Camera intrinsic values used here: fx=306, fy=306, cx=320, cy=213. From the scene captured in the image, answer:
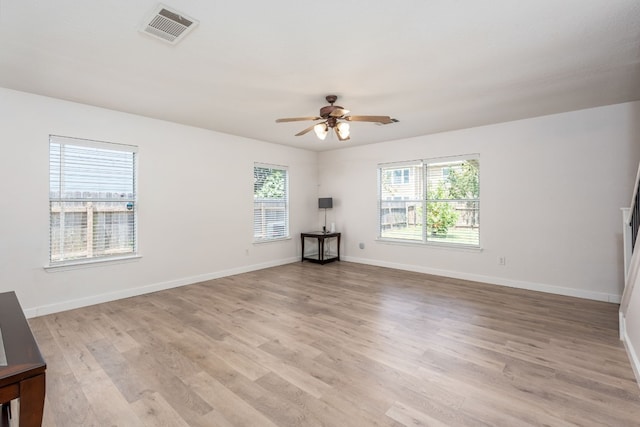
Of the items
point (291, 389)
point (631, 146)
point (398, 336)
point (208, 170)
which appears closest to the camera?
point (291, 389)

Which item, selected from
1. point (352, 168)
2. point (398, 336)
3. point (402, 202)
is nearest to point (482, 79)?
point (398, 336)

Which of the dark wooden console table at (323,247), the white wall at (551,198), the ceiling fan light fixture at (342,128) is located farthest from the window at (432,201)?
the ceiling fan light fixture at (342,128)

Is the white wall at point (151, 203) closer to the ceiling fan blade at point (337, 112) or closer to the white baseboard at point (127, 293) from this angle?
the white baseboard at point (127, 293)

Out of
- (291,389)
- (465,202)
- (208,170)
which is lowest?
(291,389)

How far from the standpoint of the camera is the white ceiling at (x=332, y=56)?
2.00 m

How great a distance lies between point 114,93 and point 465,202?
5.11 meters

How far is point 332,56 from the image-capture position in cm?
257

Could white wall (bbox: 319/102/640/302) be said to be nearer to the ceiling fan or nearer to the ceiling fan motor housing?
the ceiling fan

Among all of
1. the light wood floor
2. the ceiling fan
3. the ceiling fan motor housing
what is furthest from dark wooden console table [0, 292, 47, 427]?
the ceiling fan motor housing

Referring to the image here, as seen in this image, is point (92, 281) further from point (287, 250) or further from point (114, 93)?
point (287, 250)

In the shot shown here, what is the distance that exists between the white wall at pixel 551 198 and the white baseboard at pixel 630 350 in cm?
133

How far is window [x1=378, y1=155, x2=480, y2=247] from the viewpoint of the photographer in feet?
16.5

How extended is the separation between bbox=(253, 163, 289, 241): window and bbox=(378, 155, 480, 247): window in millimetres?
1957

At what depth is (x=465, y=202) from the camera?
5.07 meters
